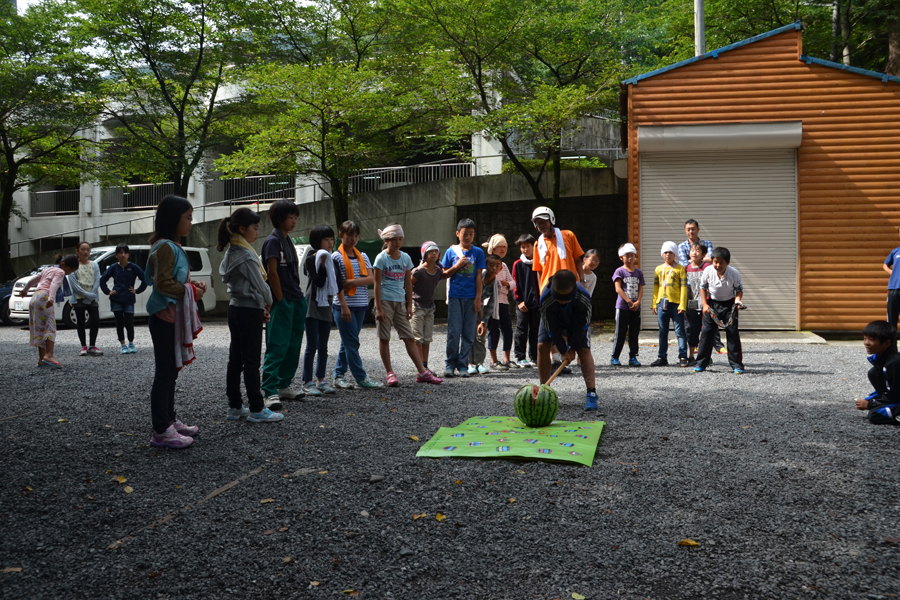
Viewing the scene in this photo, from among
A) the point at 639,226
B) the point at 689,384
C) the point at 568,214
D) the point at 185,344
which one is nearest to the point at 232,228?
the point at 185,344

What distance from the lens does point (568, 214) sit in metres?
19.6

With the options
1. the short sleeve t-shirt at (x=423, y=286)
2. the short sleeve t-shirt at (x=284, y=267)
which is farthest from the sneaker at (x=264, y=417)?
the short sleeve t-shirt at (x=423, y=286)

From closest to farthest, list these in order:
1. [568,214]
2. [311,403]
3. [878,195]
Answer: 1. [311,403]
2. [878,195]
3. [568,214]

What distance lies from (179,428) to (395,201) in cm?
1618

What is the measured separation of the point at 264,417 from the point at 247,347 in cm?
62

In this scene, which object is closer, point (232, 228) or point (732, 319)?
point (232, 228)

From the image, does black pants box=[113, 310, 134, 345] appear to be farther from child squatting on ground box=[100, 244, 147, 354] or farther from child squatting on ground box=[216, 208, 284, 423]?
child squatting on ground box=[216, 208, 284, 423]

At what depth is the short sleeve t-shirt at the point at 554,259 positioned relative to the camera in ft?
25.0

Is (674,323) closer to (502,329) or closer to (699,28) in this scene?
(502,329)

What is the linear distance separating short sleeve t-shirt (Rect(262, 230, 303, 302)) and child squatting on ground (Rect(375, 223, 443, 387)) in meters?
1.32

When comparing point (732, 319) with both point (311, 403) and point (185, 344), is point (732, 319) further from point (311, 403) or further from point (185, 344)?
point (185, 344)

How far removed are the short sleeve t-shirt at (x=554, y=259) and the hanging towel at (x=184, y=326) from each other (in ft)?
12.1

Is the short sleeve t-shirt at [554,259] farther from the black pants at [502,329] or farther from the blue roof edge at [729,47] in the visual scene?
the blue roof edge at [729,47]

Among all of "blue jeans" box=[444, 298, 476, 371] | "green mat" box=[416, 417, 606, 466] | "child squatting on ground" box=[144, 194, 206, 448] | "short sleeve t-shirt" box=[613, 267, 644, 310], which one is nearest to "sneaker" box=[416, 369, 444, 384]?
"blue jeans" box=[444, 298, 476, 371]
